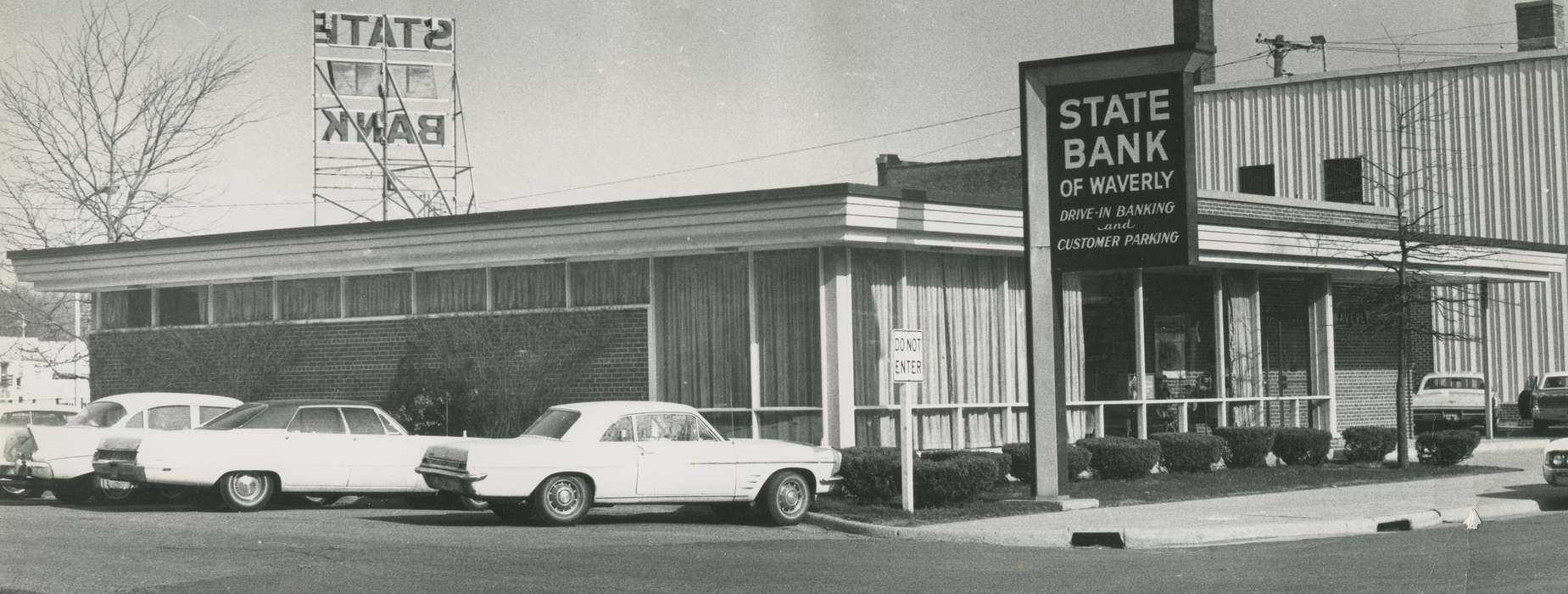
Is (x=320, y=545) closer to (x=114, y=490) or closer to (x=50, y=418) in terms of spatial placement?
(x=114, y=490)

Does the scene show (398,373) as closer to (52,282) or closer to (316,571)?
(52,282)

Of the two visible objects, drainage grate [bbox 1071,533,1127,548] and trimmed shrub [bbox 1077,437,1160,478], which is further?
trimmed shrub [bbox 1077,437,1160,478]

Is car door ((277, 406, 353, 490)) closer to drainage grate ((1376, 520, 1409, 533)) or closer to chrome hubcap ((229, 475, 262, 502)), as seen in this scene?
chrome hubcap ((229, 475, 262, 502))

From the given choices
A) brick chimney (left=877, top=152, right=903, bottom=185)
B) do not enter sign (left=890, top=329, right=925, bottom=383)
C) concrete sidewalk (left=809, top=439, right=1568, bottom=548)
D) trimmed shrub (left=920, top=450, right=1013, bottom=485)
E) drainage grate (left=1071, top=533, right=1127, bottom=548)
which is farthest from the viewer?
brick chimney (left=877, top=152, right=903, bottom=185)

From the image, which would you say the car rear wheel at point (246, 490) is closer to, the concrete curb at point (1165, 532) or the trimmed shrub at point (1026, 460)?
the concrete curb at point (1165, 532)

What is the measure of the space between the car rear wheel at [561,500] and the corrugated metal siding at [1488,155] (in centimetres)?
2959

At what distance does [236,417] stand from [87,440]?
2.08 metres

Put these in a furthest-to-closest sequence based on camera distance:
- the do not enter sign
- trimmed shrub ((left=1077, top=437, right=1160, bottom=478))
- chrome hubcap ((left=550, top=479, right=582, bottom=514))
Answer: trimmed shrub ((left=1077, top=437, right=1160, bottom=478)) < the do not enter sign < chrome hubcap ((left=550, top=479, right=582, bottom=514))

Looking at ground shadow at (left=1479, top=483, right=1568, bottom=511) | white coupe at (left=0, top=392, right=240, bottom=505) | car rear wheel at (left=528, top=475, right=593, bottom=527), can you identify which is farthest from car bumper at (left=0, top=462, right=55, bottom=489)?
ground shadow at (left=1479, top=483, right=1568, bottom=511)

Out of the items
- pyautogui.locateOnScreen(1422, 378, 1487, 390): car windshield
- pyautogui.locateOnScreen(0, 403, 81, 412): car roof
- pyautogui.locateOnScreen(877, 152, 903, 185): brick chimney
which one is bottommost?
pyautogui.locateOnScreen(1422, 378, 1487, 390): car windshield

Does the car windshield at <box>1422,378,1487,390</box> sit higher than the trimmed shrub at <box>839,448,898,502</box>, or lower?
higher

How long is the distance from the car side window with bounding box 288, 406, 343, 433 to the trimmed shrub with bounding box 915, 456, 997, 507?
6.68 meters

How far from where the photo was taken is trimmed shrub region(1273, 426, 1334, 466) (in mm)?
24922

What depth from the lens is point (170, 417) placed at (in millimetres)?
19922
